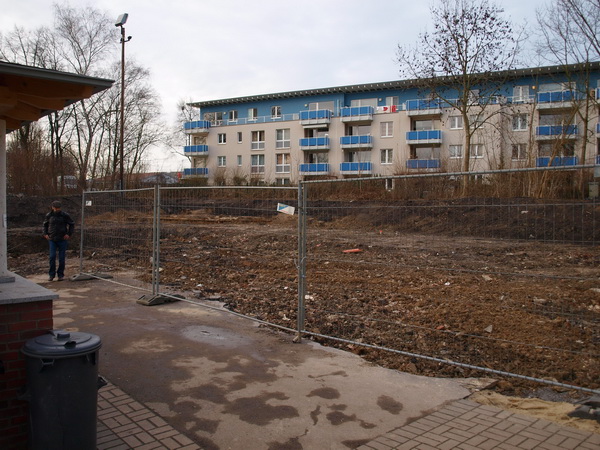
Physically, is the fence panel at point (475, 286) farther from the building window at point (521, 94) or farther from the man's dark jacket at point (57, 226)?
the building window at point (521, 94)

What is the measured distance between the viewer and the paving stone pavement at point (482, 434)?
3598 mm

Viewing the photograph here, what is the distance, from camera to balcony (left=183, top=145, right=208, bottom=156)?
5906 cm

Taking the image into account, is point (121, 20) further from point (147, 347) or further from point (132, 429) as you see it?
point (132, 429)

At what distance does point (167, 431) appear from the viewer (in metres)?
3.86

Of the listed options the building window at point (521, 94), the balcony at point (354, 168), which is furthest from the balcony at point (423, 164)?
the building window at point (521, 94)

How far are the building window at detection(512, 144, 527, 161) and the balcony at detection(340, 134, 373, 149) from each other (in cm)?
2168

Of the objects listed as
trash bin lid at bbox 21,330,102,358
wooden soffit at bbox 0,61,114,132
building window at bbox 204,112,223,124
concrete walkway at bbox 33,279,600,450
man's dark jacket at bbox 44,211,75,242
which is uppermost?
building window at bbox 204,112,223,124

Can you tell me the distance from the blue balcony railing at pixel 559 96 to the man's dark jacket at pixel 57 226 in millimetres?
26300

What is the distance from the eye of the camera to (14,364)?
3.56 m

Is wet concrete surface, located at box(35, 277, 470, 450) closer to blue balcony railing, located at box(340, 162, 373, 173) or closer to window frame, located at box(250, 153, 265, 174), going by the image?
blue balcony railing, located at box(340, 162, 373, 173)

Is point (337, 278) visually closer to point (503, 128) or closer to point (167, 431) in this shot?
point (167, 431)

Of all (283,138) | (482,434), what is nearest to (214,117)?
(283,138)

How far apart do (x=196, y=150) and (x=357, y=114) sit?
21.1 metres

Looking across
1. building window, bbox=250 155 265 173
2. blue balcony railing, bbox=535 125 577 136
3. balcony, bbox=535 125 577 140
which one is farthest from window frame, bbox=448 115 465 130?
building window, bbox=250 155 265 173
